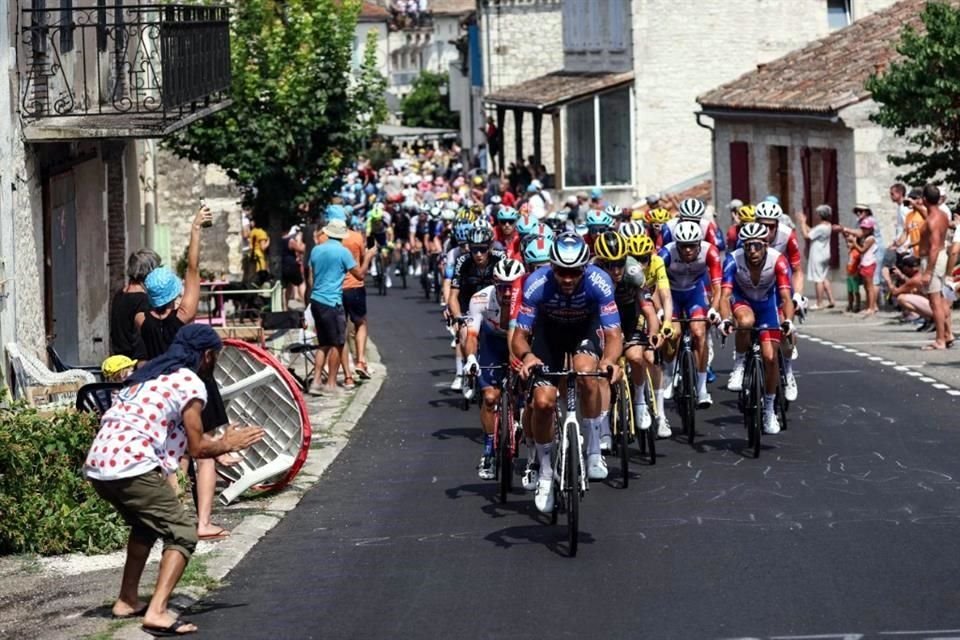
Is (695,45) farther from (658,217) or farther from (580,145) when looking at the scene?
(658,217)

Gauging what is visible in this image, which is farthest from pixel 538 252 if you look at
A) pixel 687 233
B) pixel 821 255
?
pixel 821 255

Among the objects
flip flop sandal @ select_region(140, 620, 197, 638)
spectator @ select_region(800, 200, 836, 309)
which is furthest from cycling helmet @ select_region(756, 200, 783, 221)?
spectator @ select_region(800, 200, 836, 309)

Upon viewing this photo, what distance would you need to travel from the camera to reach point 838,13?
48281 millimetres

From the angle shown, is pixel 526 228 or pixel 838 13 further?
pixel 838 13

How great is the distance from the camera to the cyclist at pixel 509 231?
1825cm

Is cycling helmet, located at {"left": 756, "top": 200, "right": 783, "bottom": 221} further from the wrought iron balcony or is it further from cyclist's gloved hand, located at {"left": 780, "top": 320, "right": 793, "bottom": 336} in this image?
the wrought iron balcony

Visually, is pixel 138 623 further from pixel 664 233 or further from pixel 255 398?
pixel 664 233

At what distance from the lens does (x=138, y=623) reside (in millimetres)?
9766

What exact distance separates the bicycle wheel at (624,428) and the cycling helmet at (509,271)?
1092mm

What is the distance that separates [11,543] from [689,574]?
425 cm

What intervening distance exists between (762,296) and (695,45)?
3300 cm

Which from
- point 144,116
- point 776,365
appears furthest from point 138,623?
point 144,116

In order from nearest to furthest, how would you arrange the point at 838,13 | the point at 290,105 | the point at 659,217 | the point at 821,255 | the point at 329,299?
the point at 659,217 < the point at 329,299 < the point at 290,105 < the point at 821,255 < the point at 838,13

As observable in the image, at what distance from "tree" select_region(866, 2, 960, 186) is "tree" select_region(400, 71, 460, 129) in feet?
247
